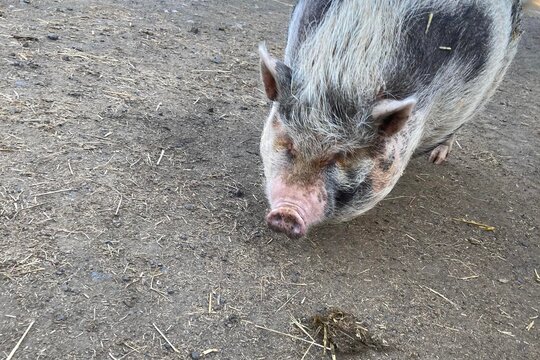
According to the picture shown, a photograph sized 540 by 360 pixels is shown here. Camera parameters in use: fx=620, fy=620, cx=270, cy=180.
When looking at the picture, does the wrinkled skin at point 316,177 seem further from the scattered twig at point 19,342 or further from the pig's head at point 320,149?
the scattered twig at point 19,342

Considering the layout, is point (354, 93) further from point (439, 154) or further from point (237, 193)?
point (439, 154)

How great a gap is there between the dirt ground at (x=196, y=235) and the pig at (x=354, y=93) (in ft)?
1.36

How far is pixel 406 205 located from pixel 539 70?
15.5 ft

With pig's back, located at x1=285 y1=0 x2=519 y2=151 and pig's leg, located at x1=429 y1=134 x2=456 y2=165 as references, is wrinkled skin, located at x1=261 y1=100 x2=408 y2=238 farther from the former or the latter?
pig's leg, located at x1=429 y1=134 x2=456 y2=165

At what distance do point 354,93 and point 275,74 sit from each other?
43 centimetres

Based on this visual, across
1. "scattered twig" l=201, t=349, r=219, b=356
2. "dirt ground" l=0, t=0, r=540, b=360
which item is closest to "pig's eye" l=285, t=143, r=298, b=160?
"dirt ground" l=0, t=0, r=540, b=360

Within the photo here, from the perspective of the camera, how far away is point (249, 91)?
5484 millimetres

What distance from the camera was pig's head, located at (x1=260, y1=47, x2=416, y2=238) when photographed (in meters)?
3.21

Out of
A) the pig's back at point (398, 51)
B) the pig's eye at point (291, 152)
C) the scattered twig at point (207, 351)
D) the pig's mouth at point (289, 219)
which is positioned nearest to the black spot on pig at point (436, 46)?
the pig's back at point (398, 51)

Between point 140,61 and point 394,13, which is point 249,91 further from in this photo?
point 394,13

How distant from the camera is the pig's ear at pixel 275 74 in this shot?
3.31 metres

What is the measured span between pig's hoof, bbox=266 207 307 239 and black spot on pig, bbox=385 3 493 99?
2.70 feet

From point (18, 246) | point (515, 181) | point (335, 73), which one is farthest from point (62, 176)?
point (515, 181)

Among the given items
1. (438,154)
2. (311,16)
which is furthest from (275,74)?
(438,154)
